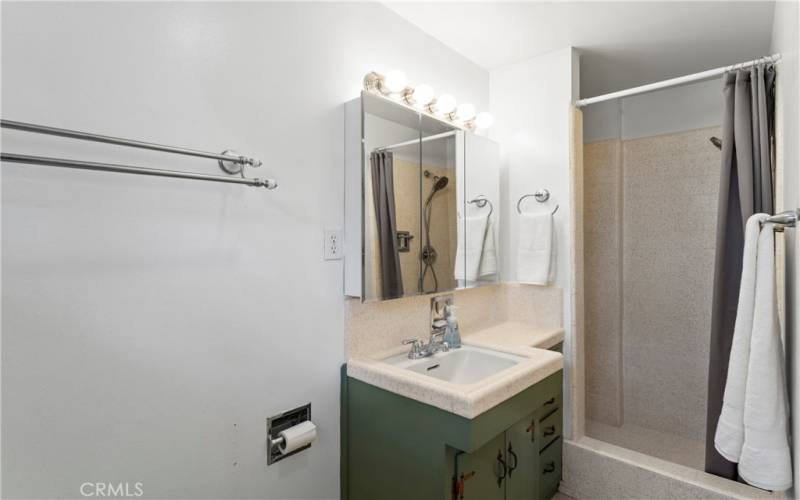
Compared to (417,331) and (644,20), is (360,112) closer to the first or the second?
(417,331)

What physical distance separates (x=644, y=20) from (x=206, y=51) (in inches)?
74.4

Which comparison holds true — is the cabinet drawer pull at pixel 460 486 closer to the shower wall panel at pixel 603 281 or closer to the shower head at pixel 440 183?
the shower head at pixel 440 183

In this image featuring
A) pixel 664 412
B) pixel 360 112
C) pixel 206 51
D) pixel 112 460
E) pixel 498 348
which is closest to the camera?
pixel 112 460

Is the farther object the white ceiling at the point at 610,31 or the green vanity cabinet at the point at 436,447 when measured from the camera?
the white ceiling at the point at 610,31

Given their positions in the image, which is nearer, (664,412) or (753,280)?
(753,280)

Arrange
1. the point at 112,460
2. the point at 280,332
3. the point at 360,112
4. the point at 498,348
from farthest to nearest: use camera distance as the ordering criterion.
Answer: the point at 498,348 < the point at 360,112 < the point at 280,332 < the point at 112,460

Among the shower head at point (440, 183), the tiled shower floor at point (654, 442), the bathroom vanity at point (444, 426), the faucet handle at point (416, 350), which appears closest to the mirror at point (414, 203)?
the shower head at point (440, 183)

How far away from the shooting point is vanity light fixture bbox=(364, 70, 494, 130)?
69.0 inches

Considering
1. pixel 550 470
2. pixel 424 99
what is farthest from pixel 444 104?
pixel 550 470

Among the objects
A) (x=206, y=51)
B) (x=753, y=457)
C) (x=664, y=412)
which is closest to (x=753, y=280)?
(x=753, y=457)

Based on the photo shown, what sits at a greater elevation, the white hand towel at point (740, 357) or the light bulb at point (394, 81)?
the light bulb at point (394, 81)

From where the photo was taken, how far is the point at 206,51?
127 centimetres

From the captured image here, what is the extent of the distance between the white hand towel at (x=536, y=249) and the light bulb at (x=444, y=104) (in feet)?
2.39

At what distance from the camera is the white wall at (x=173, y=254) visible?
98 centimetres
